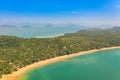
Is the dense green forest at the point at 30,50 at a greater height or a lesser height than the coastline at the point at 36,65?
greater

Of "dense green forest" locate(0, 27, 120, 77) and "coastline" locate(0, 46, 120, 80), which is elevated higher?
"dense green forest" locate(0, 27, 120, 77)

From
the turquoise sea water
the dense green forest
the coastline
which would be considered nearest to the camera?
the turquoise sea water

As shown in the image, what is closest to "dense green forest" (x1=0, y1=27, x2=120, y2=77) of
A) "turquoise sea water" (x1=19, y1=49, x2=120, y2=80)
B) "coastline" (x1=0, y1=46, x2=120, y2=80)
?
"coastline" (x1=0, y1=46, x2=120, y2=80)

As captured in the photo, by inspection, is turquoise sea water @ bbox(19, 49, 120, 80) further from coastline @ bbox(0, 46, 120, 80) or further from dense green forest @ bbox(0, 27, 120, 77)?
dense green forest @ bbox(0, 27, 120, 77)

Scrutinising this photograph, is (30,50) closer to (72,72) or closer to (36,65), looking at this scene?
(36,65)

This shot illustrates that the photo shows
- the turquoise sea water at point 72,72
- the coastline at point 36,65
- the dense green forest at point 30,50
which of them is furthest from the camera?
the dense green forest at point 30,50

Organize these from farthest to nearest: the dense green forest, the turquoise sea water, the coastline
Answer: the dense green forest, the coastline, the turquoise sea water

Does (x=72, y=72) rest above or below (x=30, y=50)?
below

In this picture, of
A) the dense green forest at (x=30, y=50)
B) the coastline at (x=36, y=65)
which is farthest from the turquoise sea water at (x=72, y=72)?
the dense green forest at (x=30, y=50)

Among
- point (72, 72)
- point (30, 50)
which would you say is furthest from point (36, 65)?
point (72, 72)

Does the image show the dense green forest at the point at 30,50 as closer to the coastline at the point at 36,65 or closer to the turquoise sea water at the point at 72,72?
the coastline at the point at 36,65

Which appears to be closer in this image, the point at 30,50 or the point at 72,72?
the point at 72,72
